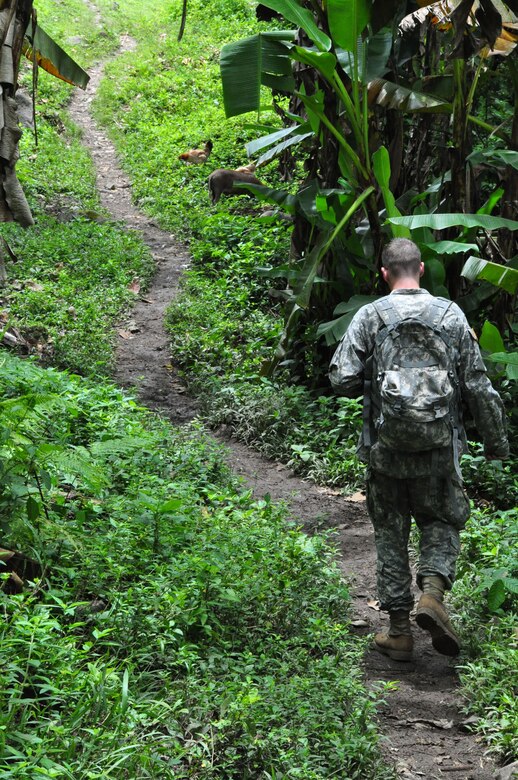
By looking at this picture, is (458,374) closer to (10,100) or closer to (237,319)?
(10,100)

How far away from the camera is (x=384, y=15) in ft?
24.0

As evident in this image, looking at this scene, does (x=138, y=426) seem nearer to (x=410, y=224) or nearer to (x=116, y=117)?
(x=410, y=224)

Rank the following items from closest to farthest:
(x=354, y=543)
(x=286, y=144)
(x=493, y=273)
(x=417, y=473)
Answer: (x=417, y=473)
(x=354, y=543)
(x=493, y=273)
(x=286, y=144)

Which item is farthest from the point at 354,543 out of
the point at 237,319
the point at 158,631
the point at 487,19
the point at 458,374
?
the point at 237,319

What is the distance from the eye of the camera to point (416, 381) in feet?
15.0

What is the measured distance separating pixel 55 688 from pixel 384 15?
5984 millimetres

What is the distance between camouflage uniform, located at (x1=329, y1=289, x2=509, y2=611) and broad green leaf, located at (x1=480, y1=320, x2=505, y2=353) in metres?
2.52

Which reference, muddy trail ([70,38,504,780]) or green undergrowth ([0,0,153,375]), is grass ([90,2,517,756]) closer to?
muddy trail ([70,38,504,780])

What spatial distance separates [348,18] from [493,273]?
2330 millimetres

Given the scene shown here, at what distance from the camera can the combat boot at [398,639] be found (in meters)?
4.82

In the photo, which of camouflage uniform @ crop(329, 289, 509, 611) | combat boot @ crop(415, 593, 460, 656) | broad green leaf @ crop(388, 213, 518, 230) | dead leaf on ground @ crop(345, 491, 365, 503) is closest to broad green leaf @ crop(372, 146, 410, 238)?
broad green leaf @ crop(388, 213, 518, 230)

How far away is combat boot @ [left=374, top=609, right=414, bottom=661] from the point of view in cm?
482

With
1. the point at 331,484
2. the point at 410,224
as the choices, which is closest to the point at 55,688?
the point at 331,484

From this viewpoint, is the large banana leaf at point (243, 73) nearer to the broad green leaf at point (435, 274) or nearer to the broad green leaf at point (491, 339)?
the broad green leaf at point (435, 274)
